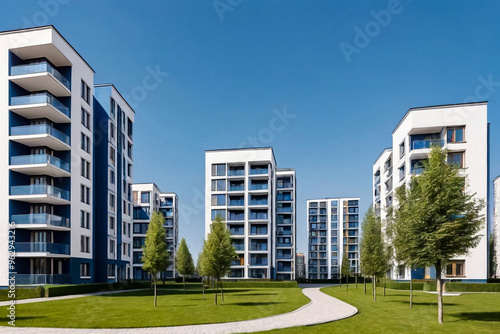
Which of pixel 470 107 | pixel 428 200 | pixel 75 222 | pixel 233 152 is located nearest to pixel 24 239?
pixel 75 222

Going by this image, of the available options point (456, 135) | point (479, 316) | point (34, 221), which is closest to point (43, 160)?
point (34, 221)

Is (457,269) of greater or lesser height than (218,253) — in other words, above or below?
below

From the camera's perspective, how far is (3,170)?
35.0 m

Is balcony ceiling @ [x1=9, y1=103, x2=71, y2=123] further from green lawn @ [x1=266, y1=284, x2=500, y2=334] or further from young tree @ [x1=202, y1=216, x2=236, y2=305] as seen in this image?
green lawn @ [x1=266, y1=284, x2=500, y2=334]

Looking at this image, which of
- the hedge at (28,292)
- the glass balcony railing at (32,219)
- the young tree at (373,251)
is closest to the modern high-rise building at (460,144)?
the young tree at (373,251)

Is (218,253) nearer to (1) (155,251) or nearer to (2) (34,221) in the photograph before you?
(1) (155,251)

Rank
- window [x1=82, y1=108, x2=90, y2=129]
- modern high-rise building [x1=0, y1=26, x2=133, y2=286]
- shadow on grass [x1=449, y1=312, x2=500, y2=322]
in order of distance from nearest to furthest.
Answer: shadow on grass [x1=449, y1=312, x2=500, y2=322], modern high-rise building [x1=0, y1=26, x2=133, y2=286], window [x1=82, y1=108, x2=90, y2=129]

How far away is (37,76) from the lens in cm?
3512

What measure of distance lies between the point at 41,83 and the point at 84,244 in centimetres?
1612

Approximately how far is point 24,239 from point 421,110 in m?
45.2

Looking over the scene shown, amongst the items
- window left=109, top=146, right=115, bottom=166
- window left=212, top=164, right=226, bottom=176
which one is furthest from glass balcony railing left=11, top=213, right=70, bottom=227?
window left=212, top=164, right=226, bottom=176

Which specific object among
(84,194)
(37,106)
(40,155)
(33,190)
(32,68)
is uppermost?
(32,68)

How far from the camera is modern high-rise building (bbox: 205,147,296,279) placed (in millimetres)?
66562

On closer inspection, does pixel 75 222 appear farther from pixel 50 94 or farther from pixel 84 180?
pixel 50 94
